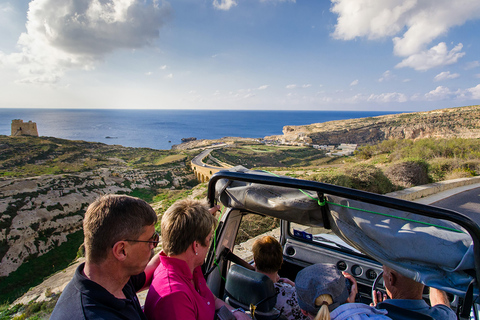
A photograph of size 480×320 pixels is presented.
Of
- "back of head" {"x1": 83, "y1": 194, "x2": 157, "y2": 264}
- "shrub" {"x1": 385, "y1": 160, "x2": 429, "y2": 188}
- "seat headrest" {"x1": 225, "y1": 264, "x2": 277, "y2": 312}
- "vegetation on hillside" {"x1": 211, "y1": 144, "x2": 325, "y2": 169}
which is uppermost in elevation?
"back of head" {"x1": 83, "y1": 194, "x2": 157, "y2": 264}

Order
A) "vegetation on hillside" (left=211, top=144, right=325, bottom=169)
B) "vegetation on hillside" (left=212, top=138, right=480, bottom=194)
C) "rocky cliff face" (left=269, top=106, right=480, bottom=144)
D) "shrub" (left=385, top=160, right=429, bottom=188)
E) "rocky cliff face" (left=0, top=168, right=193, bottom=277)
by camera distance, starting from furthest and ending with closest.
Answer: "rocky cliff face" (left=269, top=106, right=480, bottom=144)
"vegetation on hillside" (left=211, top=144, right=325, bottom=169)
"rocky cliff face" (left=0, top=168, right=193, bottom=277)
"shrub" (left=385, top=160, right=429, bottom=188)
"vegetation on hillside" (left=212, top=138, right=480, bottom=194)

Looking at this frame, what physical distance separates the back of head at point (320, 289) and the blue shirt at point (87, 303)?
1114 mm

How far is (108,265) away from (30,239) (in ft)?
66.4

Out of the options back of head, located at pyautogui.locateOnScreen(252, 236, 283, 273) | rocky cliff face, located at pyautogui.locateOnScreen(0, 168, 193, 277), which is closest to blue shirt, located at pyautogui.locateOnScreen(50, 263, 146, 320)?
back of head, located at pyautogui.locateOnScreen(252, 236, 283, 273)

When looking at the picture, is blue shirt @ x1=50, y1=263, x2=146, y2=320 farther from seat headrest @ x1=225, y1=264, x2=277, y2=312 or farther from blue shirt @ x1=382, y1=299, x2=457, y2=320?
blue shirt @ x1=382, y1=299, x2=457, y2=320

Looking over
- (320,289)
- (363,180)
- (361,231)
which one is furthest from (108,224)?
(363,180)

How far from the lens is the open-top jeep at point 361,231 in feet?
4.94

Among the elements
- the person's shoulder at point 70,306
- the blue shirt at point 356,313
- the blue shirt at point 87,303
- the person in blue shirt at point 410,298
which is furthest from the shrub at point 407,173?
the person's shoulder at point 70,306

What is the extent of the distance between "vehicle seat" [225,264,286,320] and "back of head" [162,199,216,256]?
65 centimetres

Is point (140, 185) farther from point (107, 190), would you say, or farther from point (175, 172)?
point (175, 172)

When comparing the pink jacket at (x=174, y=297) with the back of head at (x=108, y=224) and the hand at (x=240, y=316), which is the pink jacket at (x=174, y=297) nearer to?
the hand at (x=240, y=316)

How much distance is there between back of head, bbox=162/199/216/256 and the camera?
1.98 meters

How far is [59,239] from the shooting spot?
57.2 feet

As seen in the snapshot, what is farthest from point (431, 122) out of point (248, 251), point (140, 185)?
point (248, 251)
